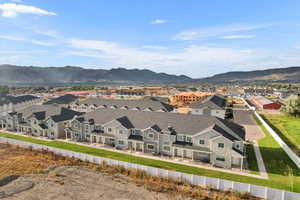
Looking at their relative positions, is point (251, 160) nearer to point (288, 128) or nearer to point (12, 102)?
point (288, 128)

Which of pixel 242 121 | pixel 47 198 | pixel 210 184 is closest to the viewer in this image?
pixel 47 198

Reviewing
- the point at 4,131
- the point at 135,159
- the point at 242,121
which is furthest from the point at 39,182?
the point at 242,121

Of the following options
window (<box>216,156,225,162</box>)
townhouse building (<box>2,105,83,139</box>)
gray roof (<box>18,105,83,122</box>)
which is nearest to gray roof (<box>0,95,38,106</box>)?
townhouse building (<box>2,105,83,139</box>)

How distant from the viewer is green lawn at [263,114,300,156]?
37572mm

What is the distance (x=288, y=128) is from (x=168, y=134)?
38.5 metres

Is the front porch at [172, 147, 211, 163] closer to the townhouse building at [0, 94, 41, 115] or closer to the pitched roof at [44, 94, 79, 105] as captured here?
the townhouse building at [0, 94, 41, 115]

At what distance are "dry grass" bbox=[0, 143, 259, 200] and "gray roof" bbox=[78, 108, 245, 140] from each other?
1053cm

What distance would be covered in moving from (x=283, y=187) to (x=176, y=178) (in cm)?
1340

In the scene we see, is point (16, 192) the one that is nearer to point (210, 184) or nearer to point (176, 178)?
point (176, 178)

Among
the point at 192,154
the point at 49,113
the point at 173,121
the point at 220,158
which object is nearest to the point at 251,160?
the point at 220,158

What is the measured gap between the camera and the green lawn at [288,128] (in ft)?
123

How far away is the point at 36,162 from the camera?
1116 inches

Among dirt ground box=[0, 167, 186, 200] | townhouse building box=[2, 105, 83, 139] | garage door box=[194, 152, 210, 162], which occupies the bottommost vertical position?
dirt ground box=[0, 167, 186, 200]

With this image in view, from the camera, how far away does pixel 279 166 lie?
27.7 m
